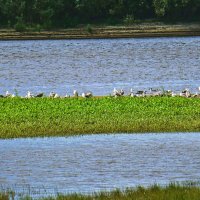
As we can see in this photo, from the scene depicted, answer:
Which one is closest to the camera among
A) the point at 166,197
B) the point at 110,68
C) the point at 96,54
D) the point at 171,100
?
the point at 166,197

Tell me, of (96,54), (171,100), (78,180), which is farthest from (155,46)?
(78,180)

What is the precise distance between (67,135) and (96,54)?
69.5m

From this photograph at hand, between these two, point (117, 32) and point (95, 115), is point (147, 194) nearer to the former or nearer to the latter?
point (95, 115)

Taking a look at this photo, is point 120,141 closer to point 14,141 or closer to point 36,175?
point 14,141

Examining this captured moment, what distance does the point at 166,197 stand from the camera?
976 inches

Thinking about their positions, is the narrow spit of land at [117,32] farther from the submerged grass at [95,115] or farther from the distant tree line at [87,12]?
the submerged grass at [95,115]

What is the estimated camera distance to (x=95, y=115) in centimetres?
4162

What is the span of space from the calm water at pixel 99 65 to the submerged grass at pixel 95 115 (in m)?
14.4

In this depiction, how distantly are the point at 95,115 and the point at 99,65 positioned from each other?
5045 centimetres

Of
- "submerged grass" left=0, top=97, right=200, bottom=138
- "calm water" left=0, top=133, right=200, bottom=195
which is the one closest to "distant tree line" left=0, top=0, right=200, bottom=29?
"submerged grass" left=0, top=97, right=200, bottom=138

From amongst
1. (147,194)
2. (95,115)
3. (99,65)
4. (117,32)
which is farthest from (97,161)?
(117,32)

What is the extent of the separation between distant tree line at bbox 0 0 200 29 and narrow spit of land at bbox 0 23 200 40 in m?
1.07

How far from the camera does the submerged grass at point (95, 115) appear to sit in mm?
39125

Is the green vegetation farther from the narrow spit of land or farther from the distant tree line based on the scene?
the narrow spit of land
